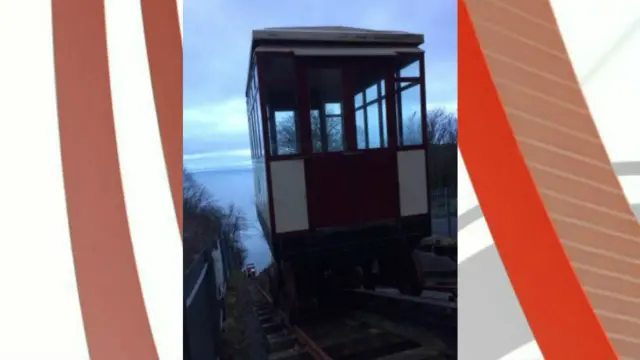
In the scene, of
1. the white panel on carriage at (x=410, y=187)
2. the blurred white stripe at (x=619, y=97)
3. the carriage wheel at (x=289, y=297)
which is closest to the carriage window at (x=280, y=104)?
the white panel on carriage at (x=410, y=187)

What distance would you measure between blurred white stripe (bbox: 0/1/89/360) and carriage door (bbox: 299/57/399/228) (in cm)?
101

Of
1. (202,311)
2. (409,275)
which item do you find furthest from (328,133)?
(202,311)

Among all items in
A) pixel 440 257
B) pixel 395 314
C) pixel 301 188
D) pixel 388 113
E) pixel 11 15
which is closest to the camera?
pixel 11 15

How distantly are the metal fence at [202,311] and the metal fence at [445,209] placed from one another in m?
0.64

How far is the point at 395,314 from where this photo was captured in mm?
1439

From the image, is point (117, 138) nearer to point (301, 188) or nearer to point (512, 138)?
point (512, 138)

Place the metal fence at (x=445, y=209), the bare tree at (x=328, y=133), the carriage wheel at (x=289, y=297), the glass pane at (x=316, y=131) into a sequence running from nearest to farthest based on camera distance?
1. the metal fence at (x=445, y=209)
2. the bare tree at (x=328, y=133)
3. the glass pane at (x=316, y=131)
4. the carriage wheel at (x=289, y=297)

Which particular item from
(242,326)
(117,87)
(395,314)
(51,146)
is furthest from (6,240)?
(395,314)

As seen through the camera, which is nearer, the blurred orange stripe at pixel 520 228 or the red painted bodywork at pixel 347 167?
the blurred orange stripe at pixel 520 228

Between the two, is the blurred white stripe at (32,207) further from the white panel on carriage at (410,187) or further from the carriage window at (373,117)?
the white panel on carriage at (410,187)

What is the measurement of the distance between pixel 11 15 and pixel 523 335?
3.72 feet

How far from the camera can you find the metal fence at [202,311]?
2.35 feet

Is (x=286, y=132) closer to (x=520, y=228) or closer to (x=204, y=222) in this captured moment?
(x=204, y=222)

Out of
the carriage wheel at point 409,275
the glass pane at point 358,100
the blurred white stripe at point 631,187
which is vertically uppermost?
the glass pane at point 358,100
